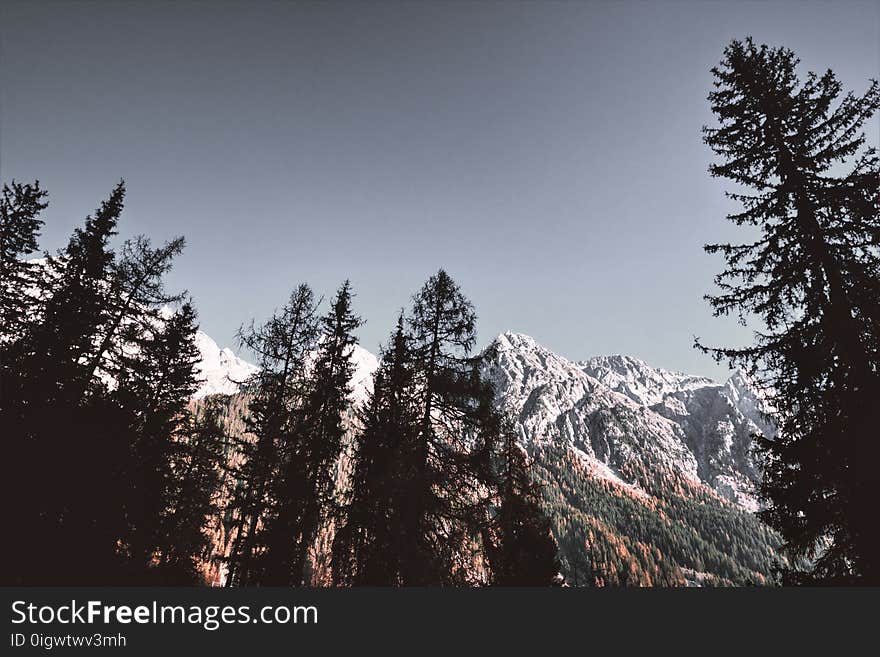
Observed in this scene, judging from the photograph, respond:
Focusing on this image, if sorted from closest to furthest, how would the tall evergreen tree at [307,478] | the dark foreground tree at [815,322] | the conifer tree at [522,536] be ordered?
1. the dark foreground tree at [815,322]
2. the tall evergreen tree at [307,478]
3. the conifer tree at [522,536]

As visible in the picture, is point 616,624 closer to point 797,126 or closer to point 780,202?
point 780,202

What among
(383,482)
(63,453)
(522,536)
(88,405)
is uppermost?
(88,405)

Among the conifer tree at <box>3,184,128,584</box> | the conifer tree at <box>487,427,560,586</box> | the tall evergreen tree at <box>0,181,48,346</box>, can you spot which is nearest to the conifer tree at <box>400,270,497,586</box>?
the conifer tree at <box>487,427,560,586</box>

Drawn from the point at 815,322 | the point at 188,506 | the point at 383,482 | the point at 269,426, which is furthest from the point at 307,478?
the point at 815,322

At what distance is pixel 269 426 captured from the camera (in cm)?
1545

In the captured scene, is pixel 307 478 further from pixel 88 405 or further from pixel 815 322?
pixel 815 322

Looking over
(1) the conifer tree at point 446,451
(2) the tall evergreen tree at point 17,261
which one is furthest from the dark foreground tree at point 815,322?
(2) the tall evergreen tree at point 17,261

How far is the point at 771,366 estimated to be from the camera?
9.41 metres

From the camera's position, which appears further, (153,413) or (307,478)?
(153,413)

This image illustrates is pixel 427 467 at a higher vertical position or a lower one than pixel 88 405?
lower

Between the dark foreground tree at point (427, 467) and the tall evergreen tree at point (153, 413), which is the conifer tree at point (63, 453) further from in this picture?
the dark foreground tree at point (427, 467)

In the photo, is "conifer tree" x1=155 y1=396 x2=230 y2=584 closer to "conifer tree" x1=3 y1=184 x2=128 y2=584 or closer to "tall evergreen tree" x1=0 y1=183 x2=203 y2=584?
"tall evergreen tree" x1=0 y1=183 x2=203 y2=584

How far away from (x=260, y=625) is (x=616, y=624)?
542cm

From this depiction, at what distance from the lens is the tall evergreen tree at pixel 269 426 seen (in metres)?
15.1
